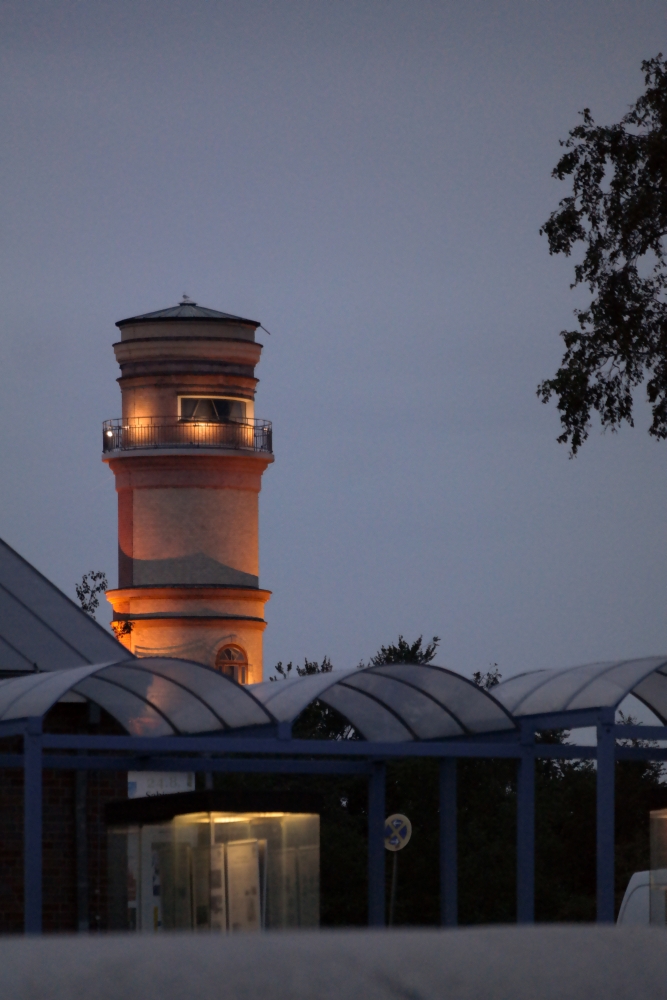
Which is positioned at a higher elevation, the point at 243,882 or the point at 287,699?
the point at 287,699

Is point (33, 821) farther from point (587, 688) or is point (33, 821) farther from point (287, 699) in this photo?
point (587, 688)

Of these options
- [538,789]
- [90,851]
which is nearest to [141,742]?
[90,851]

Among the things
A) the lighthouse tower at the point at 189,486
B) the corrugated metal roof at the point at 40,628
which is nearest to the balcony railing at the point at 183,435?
the lighthouse tower at the point at 189,486

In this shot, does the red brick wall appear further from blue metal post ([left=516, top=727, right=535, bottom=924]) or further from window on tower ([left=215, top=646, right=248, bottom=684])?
window on tower ([left=215, top=646, right=248, bottom=684])

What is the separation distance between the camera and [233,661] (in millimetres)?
66188

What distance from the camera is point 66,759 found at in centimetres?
1933

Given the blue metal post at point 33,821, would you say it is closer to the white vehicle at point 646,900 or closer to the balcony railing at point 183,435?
the white vehicle at point 646,900

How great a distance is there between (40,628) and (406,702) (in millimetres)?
6061

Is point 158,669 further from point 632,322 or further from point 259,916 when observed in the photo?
point 632,322

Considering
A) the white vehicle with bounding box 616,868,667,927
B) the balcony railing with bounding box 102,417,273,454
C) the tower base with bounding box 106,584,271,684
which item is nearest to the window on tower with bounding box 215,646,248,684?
the tower base with bounding box 106,584,271,684

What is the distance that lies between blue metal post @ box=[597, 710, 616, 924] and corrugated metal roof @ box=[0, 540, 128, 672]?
7098 mm

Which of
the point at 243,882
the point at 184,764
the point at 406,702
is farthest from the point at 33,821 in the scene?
the point at 406,702

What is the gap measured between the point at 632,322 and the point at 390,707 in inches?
230

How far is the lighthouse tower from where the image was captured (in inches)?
2623
